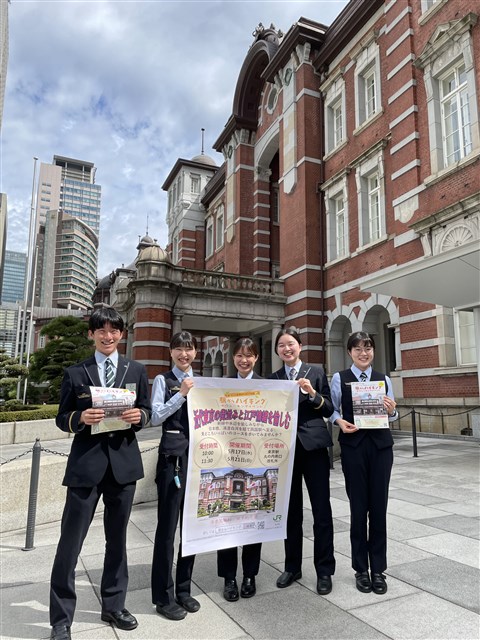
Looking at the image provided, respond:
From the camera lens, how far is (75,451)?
9.78 ft

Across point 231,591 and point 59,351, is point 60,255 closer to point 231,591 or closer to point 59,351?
point 59,351

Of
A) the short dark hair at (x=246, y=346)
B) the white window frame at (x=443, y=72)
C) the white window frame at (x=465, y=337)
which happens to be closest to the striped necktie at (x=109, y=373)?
the short dark hair at (x=246, y=346)

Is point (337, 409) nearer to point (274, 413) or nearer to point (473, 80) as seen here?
point (274, 413)

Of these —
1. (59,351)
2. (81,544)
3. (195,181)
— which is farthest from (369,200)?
(195,181)

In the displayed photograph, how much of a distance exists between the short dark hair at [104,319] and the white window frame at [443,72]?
1197 centimetres

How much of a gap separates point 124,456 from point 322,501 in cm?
155

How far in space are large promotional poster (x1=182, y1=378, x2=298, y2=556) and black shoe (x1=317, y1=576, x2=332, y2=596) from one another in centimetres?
42

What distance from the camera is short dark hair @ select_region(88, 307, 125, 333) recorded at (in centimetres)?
312

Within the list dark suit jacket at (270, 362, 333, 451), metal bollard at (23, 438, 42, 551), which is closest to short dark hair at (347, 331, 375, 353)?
dark suit jacket at (270, 362, 333, 451)

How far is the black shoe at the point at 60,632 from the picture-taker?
2.72 meters

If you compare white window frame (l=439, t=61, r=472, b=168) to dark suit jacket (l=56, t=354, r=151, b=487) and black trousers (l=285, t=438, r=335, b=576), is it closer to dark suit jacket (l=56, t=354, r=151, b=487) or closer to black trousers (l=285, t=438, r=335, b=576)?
black trousers (l=285, t=438, r=335, b=576)

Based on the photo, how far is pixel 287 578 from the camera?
3.52m

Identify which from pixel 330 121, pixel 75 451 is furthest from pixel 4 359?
pixel 75 451

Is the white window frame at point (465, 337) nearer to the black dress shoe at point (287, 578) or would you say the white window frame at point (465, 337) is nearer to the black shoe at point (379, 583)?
the black shoe at point (379, 583)
